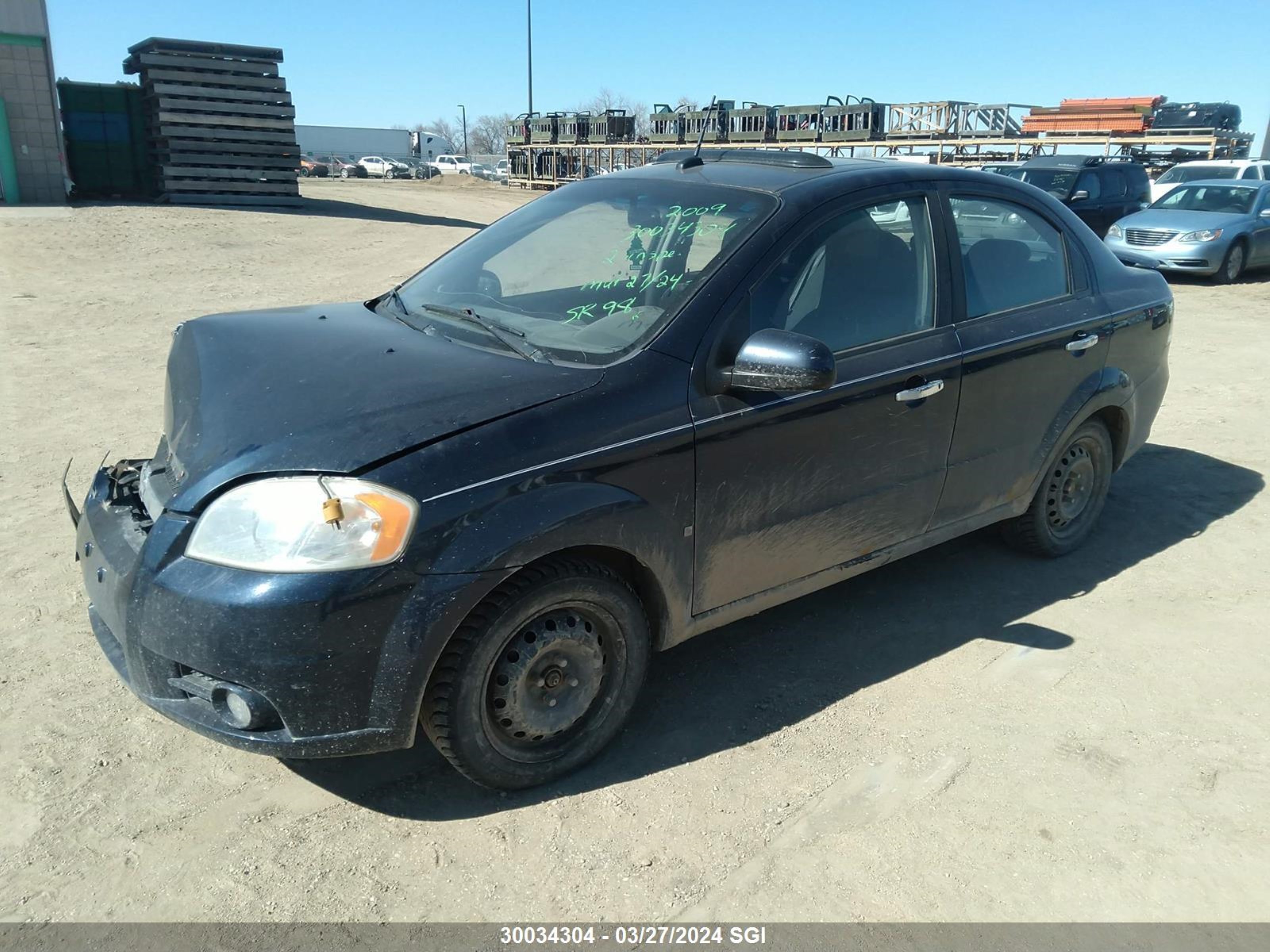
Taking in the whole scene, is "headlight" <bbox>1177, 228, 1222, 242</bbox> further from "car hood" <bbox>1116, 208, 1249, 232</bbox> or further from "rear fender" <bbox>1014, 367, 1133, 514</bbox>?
"rear fender" <bbox>1014, 367, 1133, 514</bbox>

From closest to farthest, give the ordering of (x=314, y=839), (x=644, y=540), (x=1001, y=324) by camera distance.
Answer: (x=314, y=839) < (x=644, y=540) < (x=1001, y=324)

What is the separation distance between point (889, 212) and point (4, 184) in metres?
20.2

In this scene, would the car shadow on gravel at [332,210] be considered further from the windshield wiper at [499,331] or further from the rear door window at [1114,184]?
the windshield wiper at [499,331]

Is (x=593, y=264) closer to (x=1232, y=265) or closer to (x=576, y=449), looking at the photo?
(x=576, y=449)

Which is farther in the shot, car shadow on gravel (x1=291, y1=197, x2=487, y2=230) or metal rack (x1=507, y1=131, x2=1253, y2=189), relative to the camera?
metal rack (x1=507, y1=131, x2=1253, y2=189)

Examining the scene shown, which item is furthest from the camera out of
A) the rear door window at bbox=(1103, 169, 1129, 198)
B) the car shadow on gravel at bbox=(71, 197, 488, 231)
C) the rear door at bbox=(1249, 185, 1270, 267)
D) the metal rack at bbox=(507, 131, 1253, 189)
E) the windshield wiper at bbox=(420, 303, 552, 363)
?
the metal rack at bbox=(507, 131, 1253, 189)

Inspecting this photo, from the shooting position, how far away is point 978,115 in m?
29.1

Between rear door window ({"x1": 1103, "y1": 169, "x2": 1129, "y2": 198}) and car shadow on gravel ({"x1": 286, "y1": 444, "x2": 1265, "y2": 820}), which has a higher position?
rear door window ({"x1": 1103, "y1": 169, "x2": 1129, "y2": 198})

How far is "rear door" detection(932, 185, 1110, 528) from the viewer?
3822 millimetres

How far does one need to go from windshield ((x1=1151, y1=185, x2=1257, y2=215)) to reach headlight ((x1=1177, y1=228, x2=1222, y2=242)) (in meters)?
0.79

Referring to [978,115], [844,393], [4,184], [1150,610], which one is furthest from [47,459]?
[978,115]

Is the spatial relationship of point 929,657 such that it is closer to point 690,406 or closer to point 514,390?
point 690,406

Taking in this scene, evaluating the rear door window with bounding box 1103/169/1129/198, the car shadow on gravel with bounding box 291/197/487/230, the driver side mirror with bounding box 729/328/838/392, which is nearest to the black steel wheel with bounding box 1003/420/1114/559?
the driver side mirror with bounding box 729/328/838/392

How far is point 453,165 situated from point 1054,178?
186ft
